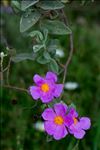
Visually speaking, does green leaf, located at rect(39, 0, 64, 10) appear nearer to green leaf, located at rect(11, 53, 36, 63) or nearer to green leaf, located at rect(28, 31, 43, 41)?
green leaf, located at rect(28, 31, 43, 41)

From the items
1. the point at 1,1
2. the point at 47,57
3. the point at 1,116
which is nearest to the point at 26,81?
the point at 1,116

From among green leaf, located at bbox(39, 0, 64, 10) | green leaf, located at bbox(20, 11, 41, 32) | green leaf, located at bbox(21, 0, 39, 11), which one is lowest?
green leaf, located at bbox(20, 11, 41, 32)

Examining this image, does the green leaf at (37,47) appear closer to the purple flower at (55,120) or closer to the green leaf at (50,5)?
the green leaf at (50,5)

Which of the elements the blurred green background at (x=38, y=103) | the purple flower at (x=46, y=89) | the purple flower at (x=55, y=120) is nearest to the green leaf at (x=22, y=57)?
the blurred green background at (x=38, y=103)

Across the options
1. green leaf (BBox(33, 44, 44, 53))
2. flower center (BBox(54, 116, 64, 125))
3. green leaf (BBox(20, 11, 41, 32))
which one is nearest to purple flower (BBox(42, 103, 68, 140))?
flower center (BBox(54, 116, 64, 125))

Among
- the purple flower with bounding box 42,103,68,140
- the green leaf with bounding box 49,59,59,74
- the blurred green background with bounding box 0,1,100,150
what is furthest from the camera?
the blurred green background with bounding box 0,1,100,150

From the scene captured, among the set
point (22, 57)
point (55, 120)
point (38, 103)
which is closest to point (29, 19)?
point (22, 57)

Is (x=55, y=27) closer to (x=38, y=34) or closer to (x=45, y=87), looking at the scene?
(x=38, y=34)
